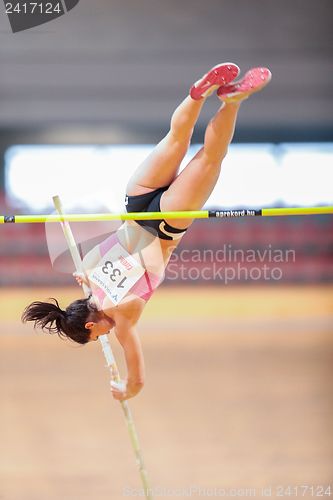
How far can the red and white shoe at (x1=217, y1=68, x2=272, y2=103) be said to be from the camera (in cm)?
241

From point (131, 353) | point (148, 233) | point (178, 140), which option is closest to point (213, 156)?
point (178, 140)

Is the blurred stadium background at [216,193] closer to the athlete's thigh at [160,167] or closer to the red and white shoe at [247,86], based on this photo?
the athlete's thigh at [160,167]

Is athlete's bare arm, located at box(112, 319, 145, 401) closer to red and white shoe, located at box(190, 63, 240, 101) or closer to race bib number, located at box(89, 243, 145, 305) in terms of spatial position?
race bib number, located at box(89, 243, 145, 305)

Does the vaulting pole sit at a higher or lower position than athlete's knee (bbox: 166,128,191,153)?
lower

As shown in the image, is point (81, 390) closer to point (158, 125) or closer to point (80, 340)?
point (80, 340)

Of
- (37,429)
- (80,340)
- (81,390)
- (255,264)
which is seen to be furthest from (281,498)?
(255,264)

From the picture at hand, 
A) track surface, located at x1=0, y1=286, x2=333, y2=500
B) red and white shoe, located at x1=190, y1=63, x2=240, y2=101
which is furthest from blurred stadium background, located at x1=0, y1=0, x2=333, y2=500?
red and white shoe, located at x1=190, y1=63, x2=240, y2=101

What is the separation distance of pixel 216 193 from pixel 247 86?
5.69 meters

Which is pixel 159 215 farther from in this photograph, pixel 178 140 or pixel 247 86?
pixel 247 86

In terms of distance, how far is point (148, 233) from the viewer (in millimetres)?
2764

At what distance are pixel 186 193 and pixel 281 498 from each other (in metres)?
1.32

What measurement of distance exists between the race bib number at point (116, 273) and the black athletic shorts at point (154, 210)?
17 centimetres

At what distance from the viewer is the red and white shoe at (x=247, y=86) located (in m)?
2.41

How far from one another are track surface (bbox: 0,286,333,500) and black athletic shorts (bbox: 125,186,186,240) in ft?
3.60
